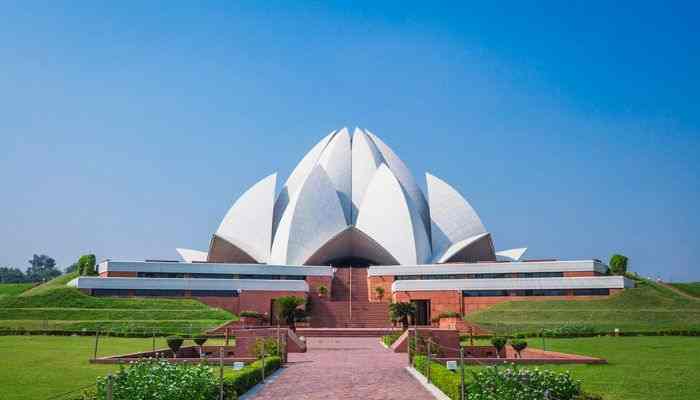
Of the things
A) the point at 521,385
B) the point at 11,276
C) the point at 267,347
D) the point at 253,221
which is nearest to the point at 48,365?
the point at 267,347

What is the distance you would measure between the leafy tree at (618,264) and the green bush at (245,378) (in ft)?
86.3

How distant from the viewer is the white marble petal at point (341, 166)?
40.0 metres

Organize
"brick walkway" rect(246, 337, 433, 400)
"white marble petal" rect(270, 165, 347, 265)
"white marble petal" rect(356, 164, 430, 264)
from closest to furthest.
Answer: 1. "brick walkway" rect(246, 337, 433, 400)
2. "white marble petal" rect(270, 165, 347, 265)
3. "white marble petal" rect(356, 164, 430, 264)

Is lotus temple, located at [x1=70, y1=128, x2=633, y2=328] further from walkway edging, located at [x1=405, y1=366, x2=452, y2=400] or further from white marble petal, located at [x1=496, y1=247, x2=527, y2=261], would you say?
walkway edging, located at [x1=405, y1=366, x2=452, y2=400]

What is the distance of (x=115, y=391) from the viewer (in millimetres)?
6289

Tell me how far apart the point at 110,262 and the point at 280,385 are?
23.3 metres

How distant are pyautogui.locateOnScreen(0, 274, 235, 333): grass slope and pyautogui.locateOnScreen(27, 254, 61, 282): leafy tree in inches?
2665

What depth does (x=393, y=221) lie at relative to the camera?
3681 cm

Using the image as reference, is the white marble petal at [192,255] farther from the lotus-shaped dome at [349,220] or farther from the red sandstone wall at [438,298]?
the red sandstone wall at [438,298]

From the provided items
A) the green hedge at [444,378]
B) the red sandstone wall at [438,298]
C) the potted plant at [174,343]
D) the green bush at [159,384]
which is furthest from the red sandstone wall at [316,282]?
the green bush at [159,384]

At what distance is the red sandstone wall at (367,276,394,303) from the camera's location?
33300 millimetres

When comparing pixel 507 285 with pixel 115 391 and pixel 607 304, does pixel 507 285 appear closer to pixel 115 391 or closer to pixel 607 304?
pixel 607 304

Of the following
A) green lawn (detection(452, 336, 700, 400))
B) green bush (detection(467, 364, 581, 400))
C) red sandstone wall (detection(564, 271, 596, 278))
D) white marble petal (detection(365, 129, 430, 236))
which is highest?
white marble petal (detection(365, 129, 430, 236))

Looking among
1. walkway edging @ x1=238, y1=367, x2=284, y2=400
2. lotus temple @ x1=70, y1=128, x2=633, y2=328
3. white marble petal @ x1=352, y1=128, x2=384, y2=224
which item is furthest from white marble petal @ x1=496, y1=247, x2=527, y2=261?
walkway edging @ x1=238, y1=367, x2=284, y2=400
